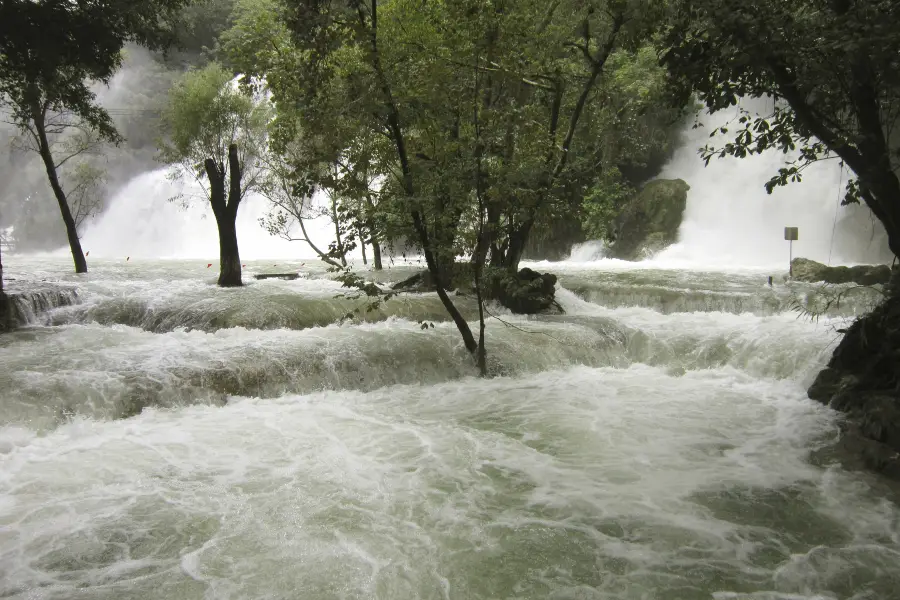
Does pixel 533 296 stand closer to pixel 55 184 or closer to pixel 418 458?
pixel 418 458

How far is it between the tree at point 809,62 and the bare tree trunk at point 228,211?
386 inches

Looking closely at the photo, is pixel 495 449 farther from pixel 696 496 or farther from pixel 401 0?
pixel 401 0

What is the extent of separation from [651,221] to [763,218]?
12.7 feet

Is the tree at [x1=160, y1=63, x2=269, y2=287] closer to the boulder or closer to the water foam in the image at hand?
the boulder

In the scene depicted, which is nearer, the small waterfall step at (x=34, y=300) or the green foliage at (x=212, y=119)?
the small waterfall step at (x=34, y=300)

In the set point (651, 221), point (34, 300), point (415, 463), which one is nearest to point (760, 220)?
point (651, 221)

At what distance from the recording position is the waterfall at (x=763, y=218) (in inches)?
807

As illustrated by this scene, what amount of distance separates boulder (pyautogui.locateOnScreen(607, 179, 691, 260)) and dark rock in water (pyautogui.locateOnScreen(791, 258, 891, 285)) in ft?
25.6

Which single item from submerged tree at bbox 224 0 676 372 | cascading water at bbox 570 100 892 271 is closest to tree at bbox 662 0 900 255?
submerged tree at bbox 224 0 676 372

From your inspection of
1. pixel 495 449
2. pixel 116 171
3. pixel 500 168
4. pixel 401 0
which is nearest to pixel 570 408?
pixel 495 449

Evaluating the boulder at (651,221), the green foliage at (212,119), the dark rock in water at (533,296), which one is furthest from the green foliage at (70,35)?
the boulder at (651,221)

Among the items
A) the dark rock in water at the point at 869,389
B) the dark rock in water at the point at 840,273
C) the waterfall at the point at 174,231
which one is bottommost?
the dark rock in water at the point at 869,389

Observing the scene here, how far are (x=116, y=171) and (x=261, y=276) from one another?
78.4ft

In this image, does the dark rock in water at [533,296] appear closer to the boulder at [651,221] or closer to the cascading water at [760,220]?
the cascading water at [760,220]
